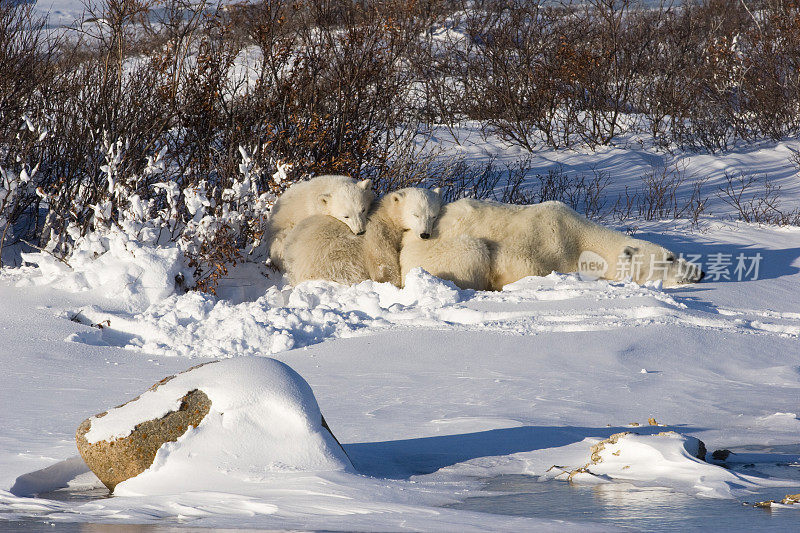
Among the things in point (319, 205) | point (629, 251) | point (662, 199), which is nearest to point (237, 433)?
point (319, 205)

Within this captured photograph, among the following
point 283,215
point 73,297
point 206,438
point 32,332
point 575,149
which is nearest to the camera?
point 206,438

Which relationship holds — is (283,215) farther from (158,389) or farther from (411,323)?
(158,389)

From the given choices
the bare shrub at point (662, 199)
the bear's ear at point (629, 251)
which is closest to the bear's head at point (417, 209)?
the bear's ear at point (629, 251)

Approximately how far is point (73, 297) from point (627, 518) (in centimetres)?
446

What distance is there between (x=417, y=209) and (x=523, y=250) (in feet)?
2.61

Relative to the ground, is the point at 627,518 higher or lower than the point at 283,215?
lower

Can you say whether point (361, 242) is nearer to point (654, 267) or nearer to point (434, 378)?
point (654, 267)

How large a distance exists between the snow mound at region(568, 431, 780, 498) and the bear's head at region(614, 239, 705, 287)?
12.0ft

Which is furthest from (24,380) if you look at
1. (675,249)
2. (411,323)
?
(675,249)

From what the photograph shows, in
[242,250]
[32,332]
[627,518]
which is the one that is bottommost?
[627,518]

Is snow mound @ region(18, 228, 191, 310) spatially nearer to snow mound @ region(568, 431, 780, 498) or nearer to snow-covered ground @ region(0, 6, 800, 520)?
snow-covered ground @ region(0, 6, 800, 520)

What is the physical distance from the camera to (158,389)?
315 cm

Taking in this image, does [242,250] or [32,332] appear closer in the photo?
[32,332]

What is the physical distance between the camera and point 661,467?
3.06 m
